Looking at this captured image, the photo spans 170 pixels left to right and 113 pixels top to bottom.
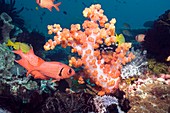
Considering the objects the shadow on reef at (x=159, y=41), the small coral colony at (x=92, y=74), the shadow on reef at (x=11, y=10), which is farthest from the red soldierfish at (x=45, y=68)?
the shadow on reef at (x=11, y=10)

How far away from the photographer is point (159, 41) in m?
6.24

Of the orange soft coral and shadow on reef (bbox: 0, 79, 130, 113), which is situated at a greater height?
the orange soft coral

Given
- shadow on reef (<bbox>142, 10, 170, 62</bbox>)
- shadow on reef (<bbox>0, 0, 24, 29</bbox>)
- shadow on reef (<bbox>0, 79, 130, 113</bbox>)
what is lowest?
shadow on reef (<bbox>0, 79, 130, 113</bbox>)

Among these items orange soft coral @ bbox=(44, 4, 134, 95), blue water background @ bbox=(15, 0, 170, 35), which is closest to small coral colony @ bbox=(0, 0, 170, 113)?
orange soft coral @ bbox=(44, 4, 134, 95)

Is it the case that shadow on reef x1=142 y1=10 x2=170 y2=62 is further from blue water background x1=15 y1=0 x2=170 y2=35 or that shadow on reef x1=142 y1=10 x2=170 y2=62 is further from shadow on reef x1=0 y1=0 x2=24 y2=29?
shadow on reef x1=0 y1=0 x2=24 y2=29

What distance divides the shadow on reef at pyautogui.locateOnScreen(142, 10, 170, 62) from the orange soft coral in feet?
7.12

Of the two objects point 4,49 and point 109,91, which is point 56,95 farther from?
point 4,49

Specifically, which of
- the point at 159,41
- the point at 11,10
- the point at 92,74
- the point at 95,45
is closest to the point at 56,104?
the point at 92,74

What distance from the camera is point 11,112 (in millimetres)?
3303

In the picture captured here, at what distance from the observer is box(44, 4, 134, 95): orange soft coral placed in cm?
392

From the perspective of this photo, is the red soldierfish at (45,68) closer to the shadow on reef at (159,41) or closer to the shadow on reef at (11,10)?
the shadow on reef at (159,41)

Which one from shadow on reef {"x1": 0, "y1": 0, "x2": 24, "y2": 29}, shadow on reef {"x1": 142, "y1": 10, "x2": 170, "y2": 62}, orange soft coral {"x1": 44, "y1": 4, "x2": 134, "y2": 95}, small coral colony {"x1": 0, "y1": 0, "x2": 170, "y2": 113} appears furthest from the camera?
shadow on reef {"x1": 0, "y1": 0, "x2": 24, "y2": 29}

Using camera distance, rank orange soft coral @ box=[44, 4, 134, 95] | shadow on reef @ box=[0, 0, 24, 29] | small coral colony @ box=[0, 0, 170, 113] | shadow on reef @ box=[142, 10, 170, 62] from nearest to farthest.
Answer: small coral colony @ box=[0, 0, 170, 113]
orange soft coral @ box=[44, 4, 134, 95]
shadow on reef @ box=[142, 10, 170, 62]
shadow on reef @ box=[0, 0, 24, 29]

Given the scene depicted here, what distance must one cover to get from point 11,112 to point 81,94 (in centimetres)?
111
